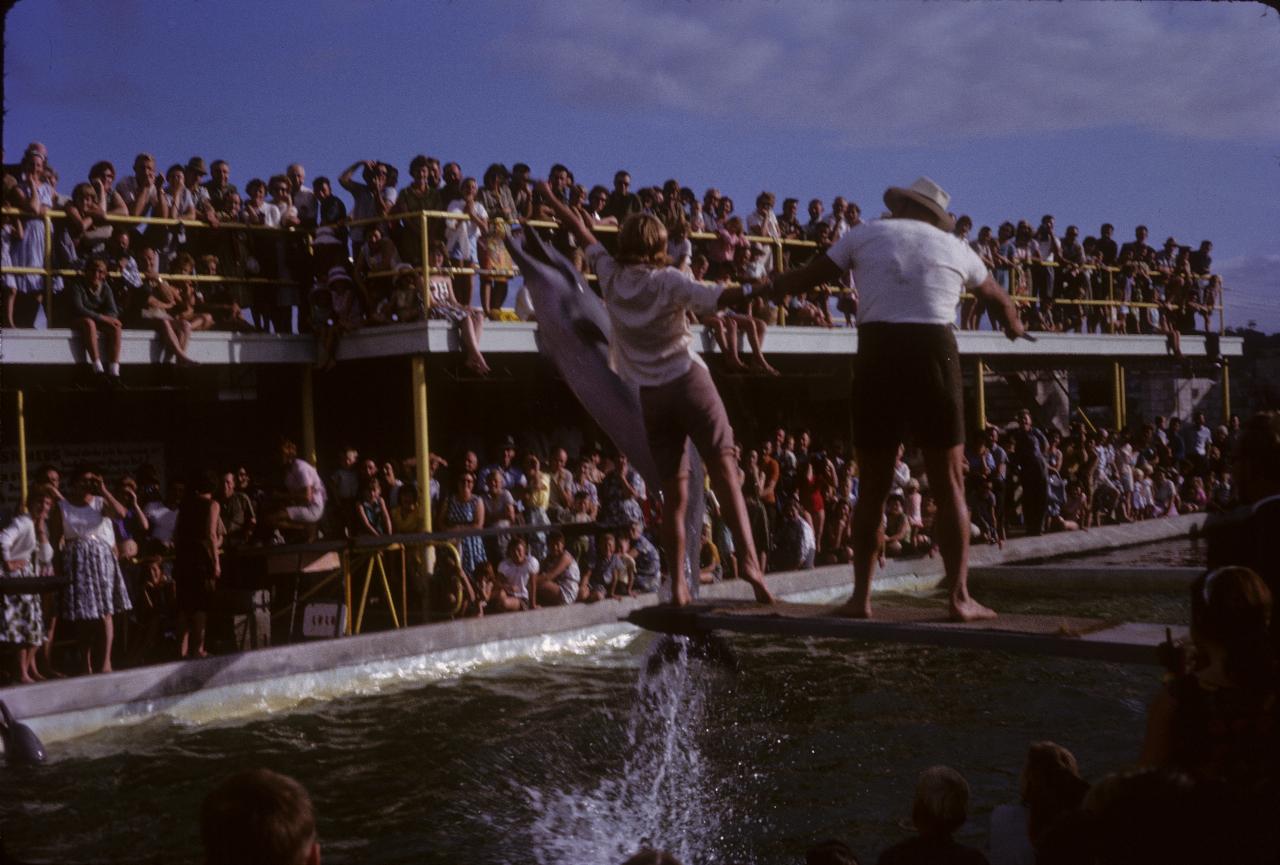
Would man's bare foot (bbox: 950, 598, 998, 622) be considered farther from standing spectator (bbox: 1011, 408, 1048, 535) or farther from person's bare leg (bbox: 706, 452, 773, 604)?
standing spectator (bbox: 1011, 408, 1048, 535)

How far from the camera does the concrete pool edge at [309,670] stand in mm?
10352

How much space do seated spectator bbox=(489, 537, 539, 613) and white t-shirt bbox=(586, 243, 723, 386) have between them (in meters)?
7.51

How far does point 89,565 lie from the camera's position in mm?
11453

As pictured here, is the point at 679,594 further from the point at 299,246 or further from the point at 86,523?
the point at 299,246

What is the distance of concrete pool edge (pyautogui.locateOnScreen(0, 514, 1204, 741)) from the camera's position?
10.4 metres

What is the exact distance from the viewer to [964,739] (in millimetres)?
10188

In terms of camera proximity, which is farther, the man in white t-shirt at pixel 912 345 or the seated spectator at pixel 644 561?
the seated spectator at pixel 644 561

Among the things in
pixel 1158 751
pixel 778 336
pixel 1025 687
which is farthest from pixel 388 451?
pixel 1158 751

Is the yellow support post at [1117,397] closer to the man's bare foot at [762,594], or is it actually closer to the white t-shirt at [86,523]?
the white t-shirt at [86,523]

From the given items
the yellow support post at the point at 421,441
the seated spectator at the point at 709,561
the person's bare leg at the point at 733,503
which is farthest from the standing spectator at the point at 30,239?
the person's bare leg at the point at 733,503

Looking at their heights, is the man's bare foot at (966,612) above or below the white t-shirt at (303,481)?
below

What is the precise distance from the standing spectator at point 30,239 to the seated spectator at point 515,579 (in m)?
5.12

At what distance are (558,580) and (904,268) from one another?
9.26m

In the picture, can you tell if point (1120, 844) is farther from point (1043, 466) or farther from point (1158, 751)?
point (1043, 466)
